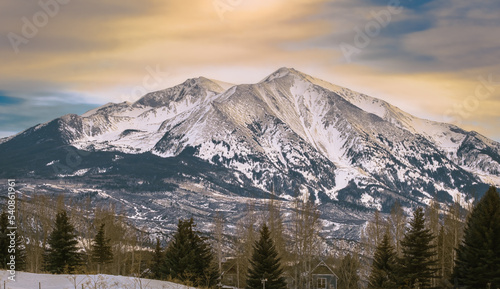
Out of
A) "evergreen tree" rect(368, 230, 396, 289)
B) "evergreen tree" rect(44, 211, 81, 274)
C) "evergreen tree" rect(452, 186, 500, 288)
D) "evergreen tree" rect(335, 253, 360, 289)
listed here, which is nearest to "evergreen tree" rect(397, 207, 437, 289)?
"evergreen tree" rect(452, 186, 500, 288)

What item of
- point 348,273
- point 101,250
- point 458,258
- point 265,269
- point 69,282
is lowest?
point 69,282

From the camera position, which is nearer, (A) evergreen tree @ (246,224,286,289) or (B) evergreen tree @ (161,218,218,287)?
(A) evergreen tree @ (246,224,286,289)

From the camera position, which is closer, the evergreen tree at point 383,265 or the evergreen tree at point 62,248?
the evergreen tree at point 62,248

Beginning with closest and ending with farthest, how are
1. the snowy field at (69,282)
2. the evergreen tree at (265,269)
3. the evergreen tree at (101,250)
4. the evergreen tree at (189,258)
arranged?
the snowy field at (69,282) < the evergreen tree at (265,269) < the evergreen tree at (189,258) < the evergreen tree at (101,250)

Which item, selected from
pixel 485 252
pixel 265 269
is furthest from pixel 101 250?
pixel 485 252

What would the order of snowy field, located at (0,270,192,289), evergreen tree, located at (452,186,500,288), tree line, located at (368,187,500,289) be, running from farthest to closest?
tree line, located at (368,187,500,289), evergreen tree, located at (452,186,500,288), snowy field, located at (0,270,192,289)

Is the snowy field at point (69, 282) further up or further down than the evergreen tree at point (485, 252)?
further down

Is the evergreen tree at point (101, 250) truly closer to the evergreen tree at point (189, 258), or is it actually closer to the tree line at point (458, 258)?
the evergreen tree at point (189, 258)

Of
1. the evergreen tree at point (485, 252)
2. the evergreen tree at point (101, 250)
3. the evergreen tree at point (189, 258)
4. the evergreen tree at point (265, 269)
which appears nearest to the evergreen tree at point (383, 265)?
the evergreen tree at point (265, 269)

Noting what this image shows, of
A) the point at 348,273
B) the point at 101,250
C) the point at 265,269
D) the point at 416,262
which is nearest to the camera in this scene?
the point at 416,262

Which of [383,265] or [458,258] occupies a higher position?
[458,258]

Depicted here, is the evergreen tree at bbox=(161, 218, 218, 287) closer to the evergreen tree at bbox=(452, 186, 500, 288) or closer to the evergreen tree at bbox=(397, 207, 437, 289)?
the evergreen tree at bbox=(397, 207, 437, 289)

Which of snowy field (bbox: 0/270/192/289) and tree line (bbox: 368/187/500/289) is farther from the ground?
tree line (bbox: 368/187/500/289)

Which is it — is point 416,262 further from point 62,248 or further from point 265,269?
point 62,248
